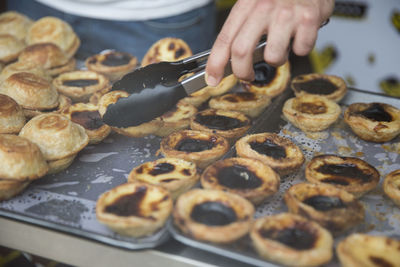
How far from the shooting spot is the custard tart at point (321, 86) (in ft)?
10.6

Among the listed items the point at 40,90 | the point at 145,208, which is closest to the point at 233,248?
the point at 145,208

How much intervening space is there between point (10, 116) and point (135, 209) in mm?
1148

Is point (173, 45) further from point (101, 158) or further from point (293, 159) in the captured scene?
point (293, 159)

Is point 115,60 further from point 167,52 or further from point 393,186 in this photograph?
point 393,186

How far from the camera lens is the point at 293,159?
2488mm

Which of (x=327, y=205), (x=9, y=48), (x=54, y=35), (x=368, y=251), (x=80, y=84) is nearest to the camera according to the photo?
(x=368, y=251)

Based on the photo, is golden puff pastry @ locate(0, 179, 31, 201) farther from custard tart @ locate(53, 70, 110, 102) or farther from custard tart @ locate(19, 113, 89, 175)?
custard tart @ locate(53, 70, 110, 102)

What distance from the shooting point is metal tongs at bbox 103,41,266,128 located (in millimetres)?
2430

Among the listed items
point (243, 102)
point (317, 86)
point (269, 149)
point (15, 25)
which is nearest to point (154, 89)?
point (269, 149)

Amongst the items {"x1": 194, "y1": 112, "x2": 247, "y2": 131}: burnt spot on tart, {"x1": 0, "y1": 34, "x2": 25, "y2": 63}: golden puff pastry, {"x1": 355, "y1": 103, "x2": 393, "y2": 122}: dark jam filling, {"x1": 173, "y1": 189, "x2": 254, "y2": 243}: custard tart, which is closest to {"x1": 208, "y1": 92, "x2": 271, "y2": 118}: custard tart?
{"x1": 194, "y1": 112, "x2": 247, "y2": 131}: burnt spot on tart

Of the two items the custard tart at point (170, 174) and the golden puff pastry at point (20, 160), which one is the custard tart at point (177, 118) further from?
the golden puff pastry at point (20, 160)

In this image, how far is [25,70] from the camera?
3170mm

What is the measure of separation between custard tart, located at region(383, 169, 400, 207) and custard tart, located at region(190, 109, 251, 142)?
3.13 ft

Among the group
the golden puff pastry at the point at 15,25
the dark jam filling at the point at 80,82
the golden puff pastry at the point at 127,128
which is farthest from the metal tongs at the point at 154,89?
the golden puff pastry at the point at 15,25
